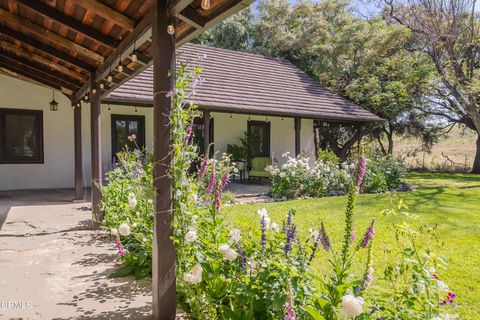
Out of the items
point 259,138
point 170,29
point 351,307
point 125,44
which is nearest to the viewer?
point 351,307

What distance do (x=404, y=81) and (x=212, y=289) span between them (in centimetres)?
1696

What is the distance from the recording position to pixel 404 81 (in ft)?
55.6

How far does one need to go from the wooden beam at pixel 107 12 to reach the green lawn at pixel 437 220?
2.20 metres

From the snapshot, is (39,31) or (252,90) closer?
(39,31)

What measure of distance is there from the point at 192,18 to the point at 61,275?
9.56 ft

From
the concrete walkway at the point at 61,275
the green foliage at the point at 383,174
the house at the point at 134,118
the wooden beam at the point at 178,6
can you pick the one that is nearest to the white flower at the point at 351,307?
Answer: the concrete walkway at the point at 61,275

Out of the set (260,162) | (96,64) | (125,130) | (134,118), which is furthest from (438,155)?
(96,64)

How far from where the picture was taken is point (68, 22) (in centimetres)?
402

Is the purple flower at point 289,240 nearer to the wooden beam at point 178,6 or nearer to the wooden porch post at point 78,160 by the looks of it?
the wooden beam at point 178,6

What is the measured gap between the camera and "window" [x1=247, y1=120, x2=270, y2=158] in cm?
1293

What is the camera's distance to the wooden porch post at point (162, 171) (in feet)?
8.87

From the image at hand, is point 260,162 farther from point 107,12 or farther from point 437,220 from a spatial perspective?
point 107,12

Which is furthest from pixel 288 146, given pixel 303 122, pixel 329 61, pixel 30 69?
pixel 30 69

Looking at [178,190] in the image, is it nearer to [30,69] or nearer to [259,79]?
[30,69]
